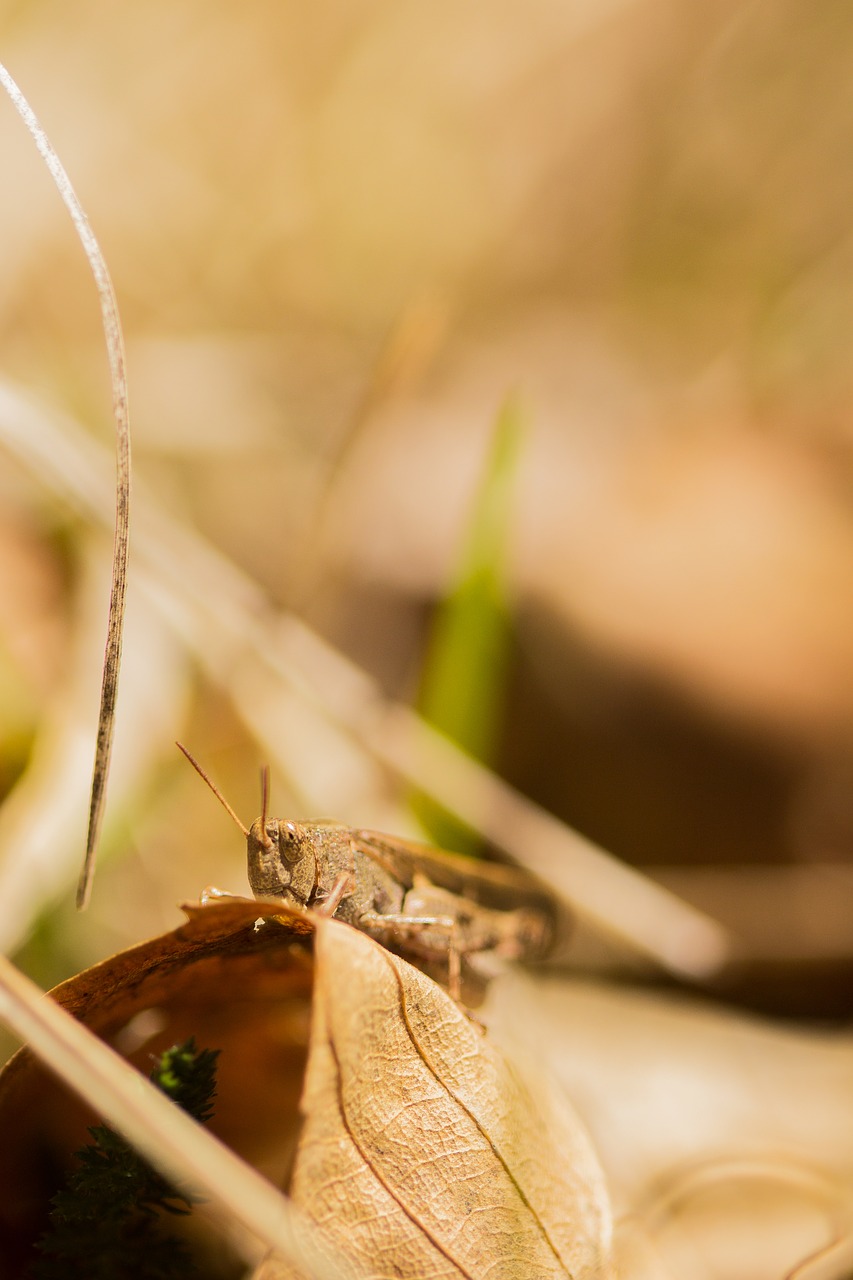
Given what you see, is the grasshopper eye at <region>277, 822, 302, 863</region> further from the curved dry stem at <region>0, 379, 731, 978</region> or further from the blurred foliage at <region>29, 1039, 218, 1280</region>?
the curved dry stem at <region>0, 379, 731, 978</region>

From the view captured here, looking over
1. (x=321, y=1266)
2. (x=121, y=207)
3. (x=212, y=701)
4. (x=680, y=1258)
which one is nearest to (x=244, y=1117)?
(x=321, y=1266)

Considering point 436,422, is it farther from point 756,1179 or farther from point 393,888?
point 756,1179

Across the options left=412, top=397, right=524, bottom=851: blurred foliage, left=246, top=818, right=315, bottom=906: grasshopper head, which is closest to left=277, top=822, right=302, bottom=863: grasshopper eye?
left=246, top=818, right=315, bottom=906: grasshopper head

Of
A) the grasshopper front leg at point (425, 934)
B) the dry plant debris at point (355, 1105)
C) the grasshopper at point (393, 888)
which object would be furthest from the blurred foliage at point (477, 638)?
the dry plant debris at point (355, 1105)

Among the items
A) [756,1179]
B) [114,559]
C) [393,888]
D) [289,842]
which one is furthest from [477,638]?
[114,559]

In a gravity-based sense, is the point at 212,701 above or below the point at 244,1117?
above

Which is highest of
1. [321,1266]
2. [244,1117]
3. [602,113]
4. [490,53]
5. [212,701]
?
[602,113]

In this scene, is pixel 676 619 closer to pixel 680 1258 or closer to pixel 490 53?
pixel 680 1258

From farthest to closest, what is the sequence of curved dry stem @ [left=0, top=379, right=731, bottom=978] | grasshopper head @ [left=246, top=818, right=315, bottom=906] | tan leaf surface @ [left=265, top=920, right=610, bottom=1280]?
curved dry stem @ [left=0, top=379, right=731, bottom=978] < grasshopper head @ [left=246, top=818, right=315, bottom=906] < tan leaf surface @ [left=265, top=920, right=610, bottom=1280]
